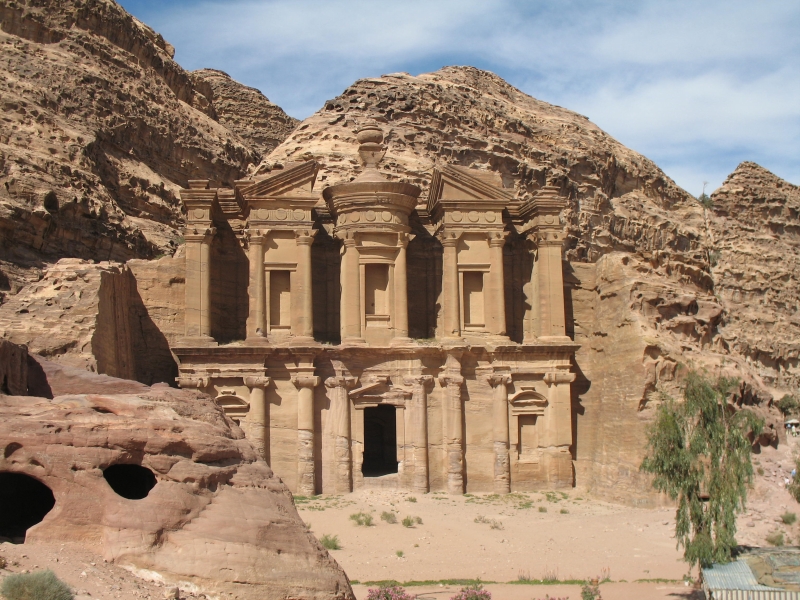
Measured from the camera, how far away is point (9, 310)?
23750 mm

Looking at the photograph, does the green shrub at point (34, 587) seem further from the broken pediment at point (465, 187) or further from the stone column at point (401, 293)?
the broken pediment at point (465, 187)

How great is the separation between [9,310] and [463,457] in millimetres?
14213

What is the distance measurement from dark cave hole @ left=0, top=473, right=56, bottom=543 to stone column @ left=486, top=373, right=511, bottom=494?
17.8m

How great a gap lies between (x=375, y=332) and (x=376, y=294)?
4.42 ft

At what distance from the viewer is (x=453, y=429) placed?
96.8 ft

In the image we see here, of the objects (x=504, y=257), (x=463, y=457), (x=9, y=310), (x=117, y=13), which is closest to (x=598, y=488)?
(x=463, y=457)

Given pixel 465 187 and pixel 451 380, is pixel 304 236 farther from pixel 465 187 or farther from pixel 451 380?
pixel 451 380

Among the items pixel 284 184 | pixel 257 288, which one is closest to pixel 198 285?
pixel 257 288

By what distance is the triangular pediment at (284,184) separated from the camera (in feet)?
99.1

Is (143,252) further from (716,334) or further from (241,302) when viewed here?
(716,334)

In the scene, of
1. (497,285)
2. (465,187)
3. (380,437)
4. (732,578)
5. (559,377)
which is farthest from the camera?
(380,437)

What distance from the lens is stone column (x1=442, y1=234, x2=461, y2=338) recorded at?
30453 mm

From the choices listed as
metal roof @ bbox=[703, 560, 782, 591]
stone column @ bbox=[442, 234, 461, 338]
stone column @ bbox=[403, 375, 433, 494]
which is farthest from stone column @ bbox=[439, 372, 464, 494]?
Result: metal roof @ bbox=[703, 560, 782, 591]

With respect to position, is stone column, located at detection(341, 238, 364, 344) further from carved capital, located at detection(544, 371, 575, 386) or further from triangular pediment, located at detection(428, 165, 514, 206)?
carved capital, located at detection(544, 371, 575, 386)
